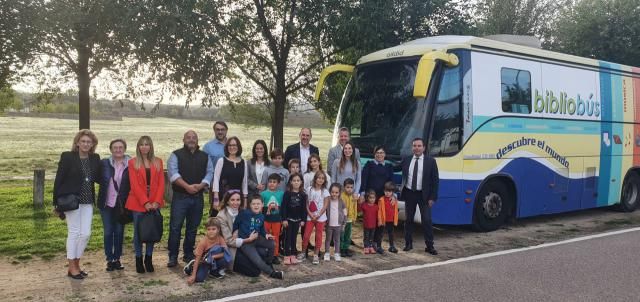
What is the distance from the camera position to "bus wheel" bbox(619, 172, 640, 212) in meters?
11.2

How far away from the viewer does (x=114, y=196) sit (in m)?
5.72

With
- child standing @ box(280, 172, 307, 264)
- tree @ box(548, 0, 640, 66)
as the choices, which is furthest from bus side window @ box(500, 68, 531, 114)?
tree @ box(548, 0, 640, 66)

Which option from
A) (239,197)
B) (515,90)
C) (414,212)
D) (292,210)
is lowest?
(414,212)

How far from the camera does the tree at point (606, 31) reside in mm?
17484

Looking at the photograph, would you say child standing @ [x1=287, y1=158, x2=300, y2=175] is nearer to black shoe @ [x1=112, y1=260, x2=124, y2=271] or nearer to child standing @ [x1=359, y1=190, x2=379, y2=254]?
child standing @ [x1=359, y1=190, x2=379, y2=254]

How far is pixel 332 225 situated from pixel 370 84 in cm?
285

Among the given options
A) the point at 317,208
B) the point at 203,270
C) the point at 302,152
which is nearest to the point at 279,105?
the point at 302,152

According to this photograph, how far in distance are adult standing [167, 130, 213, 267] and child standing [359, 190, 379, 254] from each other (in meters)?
2.23

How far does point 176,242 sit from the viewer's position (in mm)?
6133

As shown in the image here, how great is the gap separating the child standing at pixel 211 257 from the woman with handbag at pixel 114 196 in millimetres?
955

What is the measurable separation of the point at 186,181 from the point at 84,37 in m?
8.50

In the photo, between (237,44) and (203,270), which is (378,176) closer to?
(203,270)

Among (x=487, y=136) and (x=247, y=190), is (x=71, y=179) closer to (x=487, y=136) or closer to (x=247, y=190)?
(x=247, y=190)

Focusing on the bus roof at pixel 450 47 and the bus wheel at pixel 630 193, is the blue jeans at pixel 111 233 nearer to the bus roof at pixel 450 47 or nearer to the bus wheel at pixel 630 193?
the bus roof at pixel 450 47
